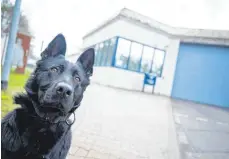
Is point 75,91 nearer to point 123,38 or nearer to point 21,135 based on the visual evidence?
point 21,135

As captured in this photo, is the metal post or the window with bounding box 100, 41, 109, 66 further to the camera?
the window with bounding box 100, 41, 109, 66

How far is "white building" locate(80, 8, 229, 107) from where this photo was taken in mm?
17891

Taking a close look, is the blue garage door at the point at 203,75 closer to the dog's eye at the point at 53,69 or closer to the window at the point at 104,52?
the window at the point at 104,52

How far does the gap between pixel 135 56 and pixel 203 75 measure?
542 centimetres

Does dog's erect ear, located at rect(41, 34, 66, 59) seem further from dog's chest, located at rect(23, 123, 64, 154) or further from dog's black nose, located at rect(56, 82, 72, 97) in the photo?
dog's chest, located at rect(23, 123, 64, 154)

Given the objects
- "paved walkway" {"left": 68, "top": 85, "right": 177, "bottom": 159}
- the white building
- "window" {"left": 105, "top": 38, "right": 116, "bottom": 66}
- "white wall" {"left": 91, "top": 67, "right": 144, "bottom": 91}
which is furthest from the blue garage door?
"paved walkway" {"left": 68, "top": 85, "right": 177, "bottom": 159}

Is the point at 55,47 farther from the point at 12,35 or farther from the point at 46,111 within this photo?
the point at 12,35

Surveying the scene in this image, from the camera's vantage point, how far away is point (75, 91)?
266cm

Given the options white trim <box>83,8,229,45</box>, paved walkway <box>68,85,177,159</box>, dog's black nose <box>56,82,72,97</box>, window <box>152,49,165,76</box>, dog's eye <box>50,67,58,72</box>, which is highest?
white trim <box>83,8,229,45</box>

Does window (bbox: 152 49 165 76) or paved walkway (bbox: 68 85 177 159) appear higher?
window (bbox: 152 49 165 76)

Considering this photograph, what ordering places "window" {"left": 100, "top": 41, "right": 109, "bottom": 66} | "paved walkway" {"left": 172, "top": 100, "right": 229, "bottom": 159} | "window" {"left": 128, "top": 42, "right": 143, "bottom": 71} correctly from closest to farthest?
"paved walkway" {"left": 172, "top": 100, "right": 229, "bottom": 159} < "window" {"left": 128, "top": 42, "right": 143, "bottom": 71} < "window" {"left": 100, "top": 41, "right": 109, "bottom": 66}

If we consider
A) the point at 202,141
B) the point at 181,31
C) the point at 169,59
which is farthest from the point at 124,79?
the point at 202,141

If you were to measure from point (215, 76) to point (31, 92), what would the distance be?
696 inches

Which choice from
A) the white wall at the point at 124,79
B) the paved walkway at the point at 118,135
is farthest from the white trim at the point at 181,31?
the paved walkway at the point at 118,135
